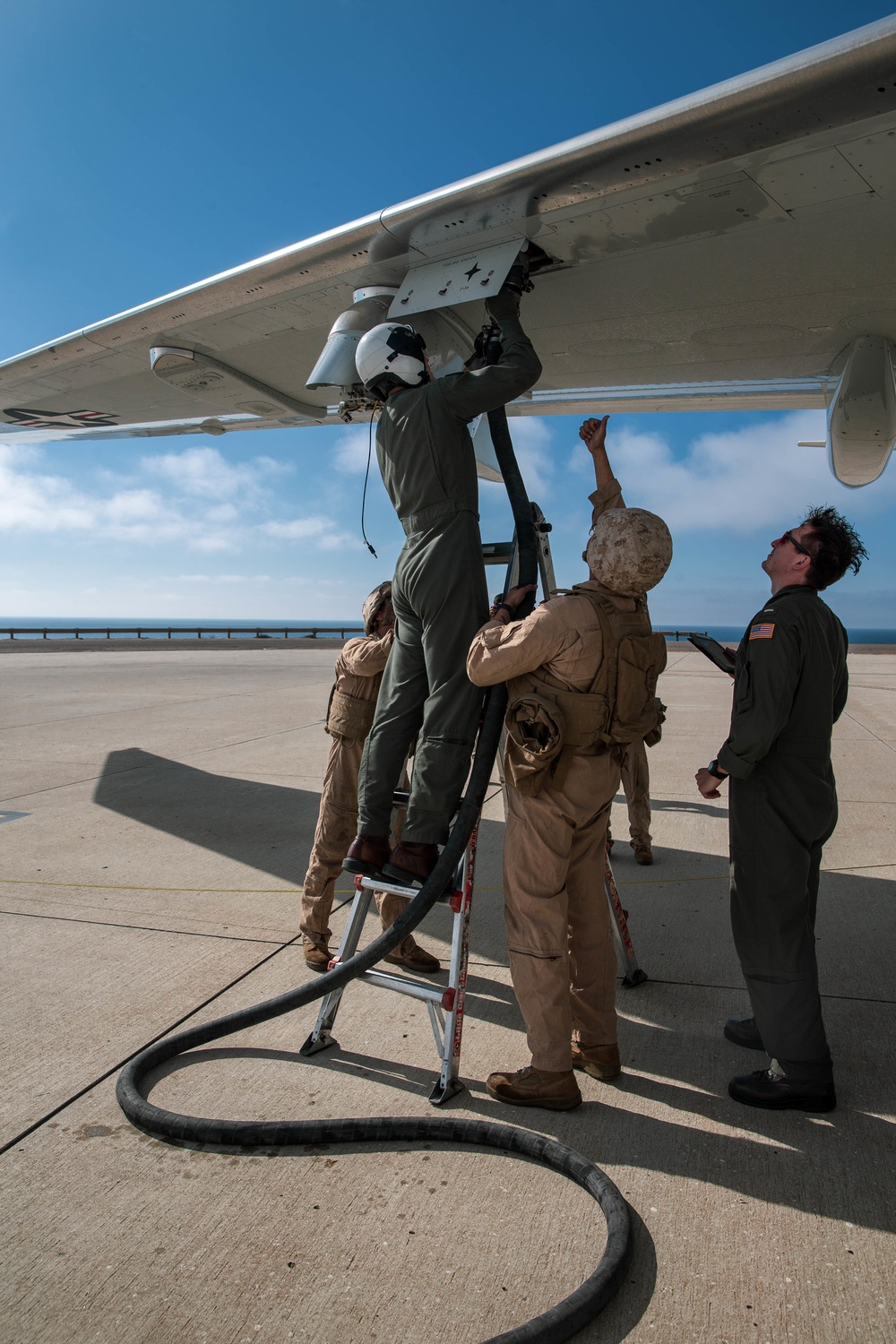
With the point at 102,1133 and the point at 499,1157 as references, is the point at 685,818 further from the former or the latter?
the point at 102,1133

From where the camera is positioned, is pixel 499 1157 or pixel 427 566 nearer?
pixel 499 1157

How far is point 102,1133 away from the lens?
2.38 meters

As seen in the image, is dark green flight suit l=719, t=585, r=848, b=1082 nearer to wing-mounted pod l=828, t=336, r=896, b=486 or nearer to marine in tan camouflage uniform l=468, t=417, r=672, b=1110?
marine in tan camouflage uniform l=468, t=417, r=672, b=1110

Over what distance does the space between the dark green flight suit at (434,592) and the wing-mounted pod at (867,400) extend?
3.35 meters

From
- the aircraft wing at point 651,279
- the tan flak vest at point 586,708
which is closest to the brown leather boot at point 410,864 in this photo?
the tan flak vest at point 586,708

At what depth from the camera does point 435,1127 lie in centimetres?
235

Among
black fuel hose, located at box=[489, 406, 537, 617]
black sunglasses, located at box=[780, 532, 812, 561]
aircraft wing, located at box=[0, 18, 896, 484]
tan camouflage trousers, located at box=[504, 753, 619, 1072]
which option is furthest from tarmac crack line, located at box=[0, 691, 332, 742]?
black sunglasses, located at box=[780, 532, 812, 561]

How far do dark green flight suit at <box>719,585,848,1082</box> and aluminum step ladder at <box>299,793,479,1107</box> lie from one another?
2.98ft

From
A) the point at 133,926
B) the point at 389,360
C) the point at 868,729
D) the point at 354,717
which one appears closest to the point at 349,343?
the point at 389,360

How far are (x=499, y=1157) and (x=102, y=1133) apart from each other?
1.16m

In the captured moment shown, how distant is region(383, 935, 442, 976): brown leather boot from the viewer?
3641mm

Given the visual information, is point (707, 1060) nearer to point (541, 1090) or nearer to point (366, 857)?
point (541, 1090)

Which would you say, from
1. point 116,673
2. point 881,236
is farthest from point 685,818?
point 116,673

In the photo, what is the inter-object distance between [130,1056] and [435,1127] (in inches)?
45.5
